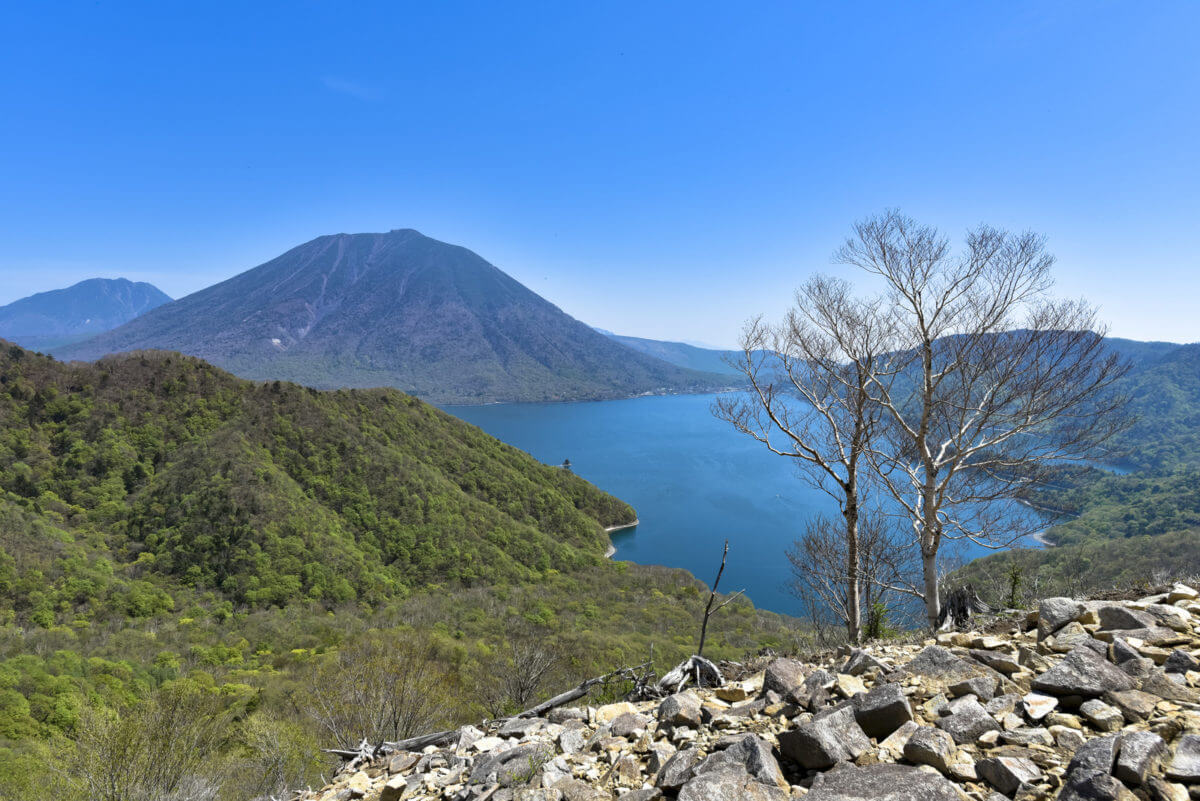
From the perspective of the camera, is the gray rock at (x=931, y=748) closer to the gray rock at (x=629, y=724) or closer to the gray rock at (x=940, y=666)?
the gray rock at (x=940, y=666)

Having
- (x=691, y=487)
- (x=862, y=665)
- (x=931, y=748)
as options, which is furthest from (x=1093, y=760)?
(x=691, y=487)

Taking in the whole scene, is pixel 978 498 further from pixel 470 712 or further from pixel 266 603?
pixel 266 603

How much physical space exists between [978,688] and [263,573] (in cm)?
4651

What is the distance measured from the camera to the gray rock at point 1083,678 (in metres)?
2.69

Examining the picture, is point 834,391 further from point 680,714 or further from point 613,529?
point 613,529

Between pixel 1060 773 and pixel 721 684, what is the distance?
2.56 m

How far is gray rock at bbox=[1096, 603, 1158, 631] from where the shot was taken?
346 cm

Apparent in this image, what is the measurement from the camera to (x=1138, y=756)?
1969mm

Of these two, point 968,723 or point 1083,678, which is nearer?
point 968,723

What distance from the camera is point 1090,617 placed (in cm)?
364

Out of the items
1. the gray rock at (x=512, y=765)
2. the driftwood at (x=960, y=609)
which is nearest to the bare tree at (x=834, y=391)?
the driftwood at (x=960, y=609)

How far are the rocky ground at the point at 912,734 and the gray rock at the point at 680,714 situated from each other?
0.04 ft

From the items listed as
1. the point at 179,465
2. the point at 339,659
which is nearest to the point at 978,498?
the point at 339,659

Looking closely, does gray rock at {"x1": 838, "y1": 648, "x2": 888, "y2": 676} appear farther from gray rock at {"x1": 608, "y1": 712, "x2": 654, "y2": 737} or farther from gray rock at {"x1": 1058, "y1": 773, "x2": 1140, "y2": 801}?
Result: gray rock at {"x1": 1058, "y1": 773, "x2": 1140, "y2": 801}
